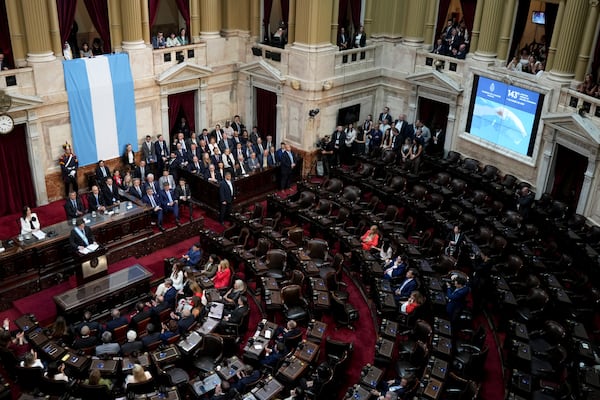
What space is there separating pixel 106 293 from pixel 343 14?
14.0 m

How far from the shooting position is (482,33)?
2033 cm

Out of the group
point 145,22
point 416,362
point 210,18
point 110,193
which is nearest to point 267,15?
point 210,18

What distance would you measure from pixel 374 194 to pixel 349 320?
6.70 metres

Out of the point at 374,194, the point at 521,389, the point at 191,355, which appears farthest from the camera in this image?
the point at 374,194

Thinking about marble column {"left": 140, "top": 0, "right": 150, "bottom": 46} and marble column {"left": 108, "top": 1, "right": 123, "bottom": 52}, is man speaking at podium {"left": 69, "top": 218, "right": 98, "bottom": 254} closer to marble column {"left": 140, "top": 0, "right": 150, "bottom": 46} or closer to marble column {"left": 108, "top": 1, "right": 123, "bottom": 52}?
marble column {"left": 108, "top": 1, "right": 123, "bottom": 52}

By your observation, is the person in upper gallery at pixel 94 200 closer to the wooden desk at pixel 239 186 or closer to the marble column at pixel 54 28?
the wooden desk at pixel 239 186

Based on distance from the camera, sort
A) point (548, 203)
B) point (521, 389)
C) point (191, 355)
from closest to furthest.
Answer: point (521, 389)
point (191, 355)
point (548, 203)

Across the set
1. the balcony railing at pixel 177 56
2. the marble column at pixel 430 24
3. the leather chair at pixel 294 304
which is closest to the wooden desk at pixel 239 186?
the balcony railing at pixel 177 56

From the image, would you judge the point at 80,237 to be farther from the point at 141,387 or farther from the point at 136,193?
the point at 141,387

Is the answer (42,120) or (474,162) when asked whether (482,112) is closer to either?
(474,162)

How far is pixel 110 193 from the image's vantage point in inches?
715

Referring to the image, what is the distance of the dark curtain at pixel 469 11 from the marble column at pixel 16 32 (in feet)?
48.1

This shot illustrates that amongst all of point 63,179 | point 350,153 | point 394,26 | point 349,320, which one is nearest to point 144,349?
point 349,320

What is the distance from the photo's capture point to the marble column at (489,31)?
65.5 ft
